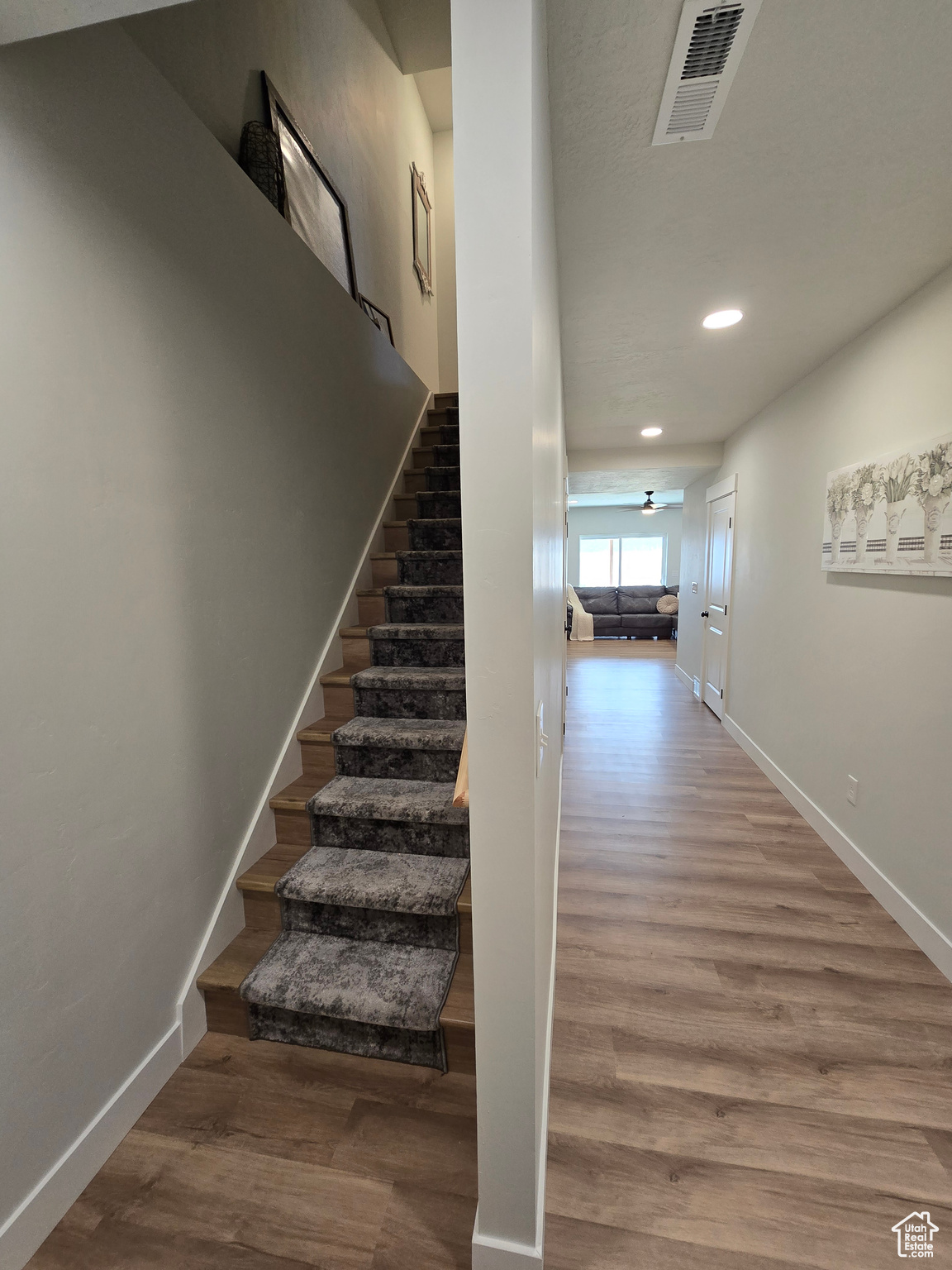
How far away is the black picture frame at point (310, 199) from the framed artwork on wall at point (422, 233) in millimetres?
1708

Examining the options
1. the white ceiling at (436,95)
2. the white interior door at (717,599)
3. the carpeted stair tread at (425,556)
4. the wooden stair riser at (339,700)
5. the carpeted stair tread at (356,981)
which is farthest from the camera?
the white ceiling at (436,95)

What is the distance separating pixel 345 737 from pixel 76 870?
0.94m

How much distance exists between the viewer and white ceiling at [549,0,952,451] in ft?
3.23

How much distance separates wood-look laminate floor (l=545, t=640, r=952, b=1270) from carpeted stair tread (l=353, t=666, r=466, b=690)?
999mm

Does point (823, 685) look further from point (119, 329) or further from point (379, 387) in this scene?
point (119, 329)

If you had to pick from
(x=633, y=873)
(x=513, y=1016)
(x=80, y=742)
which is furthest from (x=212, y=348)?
(x=633, y=873)

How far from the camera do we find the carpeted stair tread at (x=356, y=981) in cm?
141

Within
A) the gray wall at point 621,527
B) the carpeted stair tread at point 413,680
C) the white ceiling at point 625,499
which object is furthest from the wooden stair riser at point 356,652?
the gray wall at point 621,527

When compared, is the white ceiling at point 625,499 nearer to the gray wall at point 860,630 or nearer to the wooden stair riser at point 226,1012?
the gray wall at point 860,630

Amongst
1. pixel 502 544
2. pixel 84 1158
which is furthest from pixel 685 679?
pixel 84 1158

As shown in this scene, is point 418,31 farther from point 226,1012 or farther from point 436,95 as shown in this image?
point 226,1012

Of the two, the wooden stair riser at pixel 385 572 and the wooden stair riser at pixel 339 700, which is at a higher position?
the wooden stair riser at pixel 385 572

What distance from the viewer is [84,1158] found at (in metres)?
1.15

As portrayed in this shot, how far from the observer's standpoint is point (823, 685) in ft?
8.64
